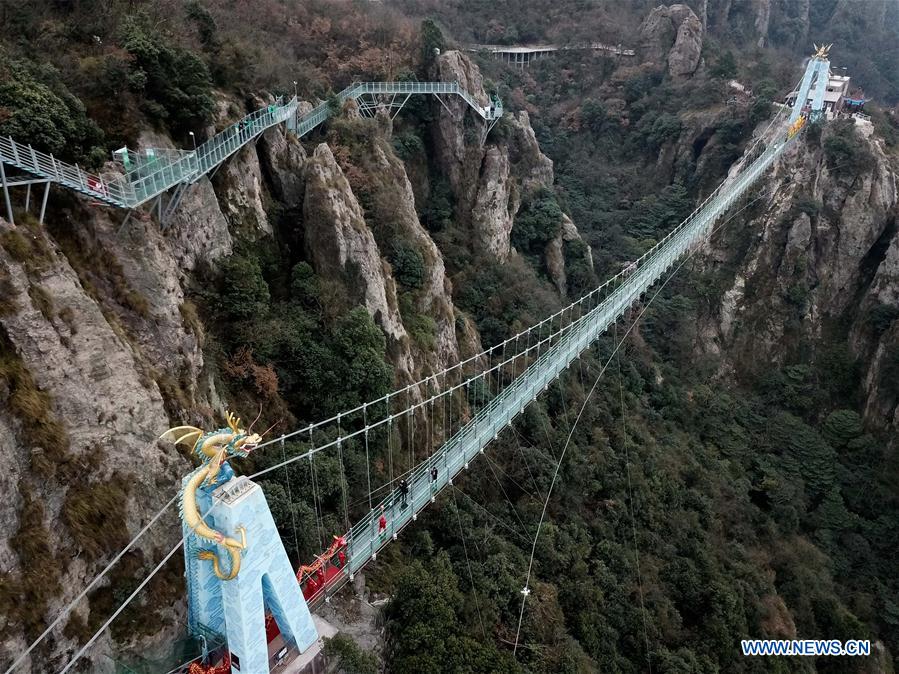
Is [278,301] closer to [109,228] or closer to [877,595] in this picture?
[109,228]

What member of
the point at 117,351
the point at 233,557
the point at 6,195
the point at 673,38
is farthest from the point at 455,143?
the point at 673,38

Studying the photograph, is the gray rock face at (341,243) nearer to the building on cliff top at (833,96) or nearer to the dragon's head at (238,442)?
the dragon's head at (238,442)

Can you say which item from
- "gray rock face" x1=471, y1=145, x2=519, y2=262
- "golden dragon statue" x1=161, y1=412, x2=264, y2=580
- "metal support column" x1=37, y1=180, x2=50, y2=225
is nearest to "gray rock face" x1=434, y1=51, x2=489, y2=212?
"gray rock face" x1=471, y1=145, x2=519, y2=262

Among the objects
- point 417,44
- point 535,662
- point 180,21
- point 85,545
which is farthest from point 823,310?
point 85,545

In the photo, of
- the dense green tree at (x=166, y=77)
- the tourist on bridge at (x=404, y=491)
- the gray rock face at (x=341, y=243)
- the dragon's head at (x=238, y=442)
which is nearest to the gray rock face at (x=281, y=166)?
the gray rock face at (x=341, y=243)

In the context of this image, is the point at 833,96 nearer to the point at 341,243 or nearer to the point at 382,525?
the point at 341,243

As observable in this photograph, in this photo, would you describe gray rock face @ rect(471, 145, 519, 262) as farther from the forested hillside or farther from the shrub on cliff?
the shrub on cliff
